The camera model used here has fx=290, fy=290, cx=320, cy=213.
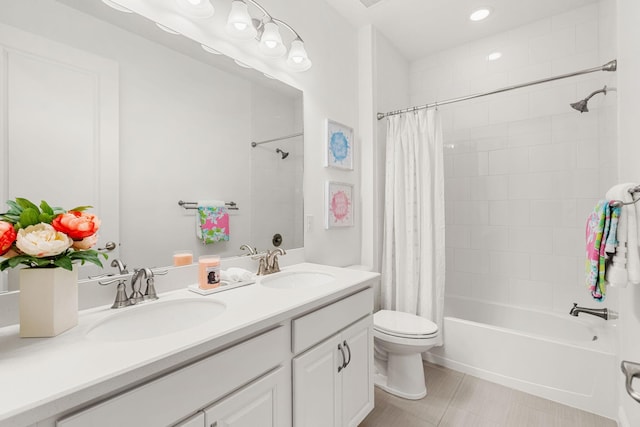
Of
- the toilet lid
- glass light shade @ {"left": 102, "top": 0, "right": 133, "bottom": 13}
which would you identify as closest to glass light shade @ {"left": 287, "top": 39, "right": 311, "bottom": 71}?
glass light shade @ {"left": 102, "top": 0, "right": 133, "bottom": 13}

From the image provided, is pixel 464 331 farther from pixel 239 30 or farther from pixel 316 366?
pixel 239 30

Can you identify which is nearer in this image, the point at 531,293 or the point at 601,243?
the point at 601,243

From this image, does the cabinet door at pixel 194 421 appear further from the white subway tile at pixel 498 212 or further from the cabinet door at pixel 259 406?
the white subway tile at pixel 498 212

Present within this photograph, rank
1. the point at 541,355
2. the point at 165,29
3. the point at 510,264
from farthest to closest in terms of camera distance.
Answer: the point at 510,264, the point at 541,355, the point at 165,29

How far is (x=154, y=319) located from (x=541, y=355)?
2.18 m

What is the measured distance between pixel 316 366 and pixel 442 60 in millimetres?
2862

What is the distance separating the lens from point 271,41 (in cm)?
156

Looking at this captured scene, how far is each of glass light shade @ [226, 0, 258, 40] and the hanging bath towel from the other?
2.78 feet

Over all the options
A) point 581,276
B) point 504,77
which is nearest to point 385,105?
point 504,77

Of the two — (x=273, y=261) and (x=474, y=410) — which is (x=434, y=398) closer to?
(x=474, y=410)

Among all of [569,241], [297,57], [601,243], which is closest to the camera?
[601,243]

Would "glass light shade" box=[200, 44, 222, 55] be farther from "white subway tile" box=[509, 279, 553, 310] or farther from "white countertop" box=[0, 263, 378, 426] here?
"white subway tile" box=[509, 279, 553, 310]

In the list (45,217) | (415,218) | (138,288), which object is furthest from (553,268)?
(45,217)

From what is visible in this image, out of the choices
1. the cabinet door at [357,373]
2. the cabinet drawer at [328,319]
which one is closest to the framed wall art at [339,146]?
the cabinet drawer at [328,319]
